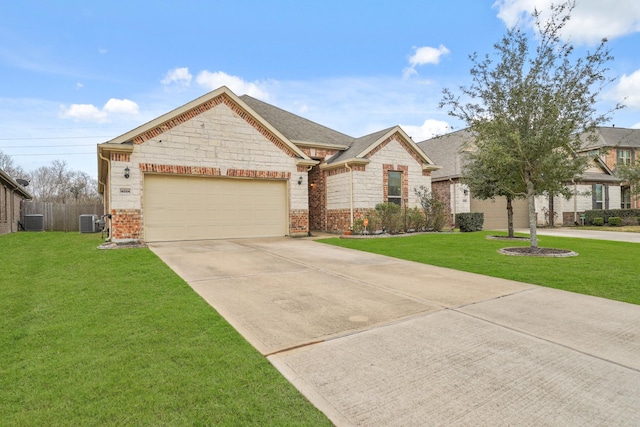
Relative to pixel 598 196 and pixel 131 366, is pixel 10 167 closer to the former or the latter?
pixel 131 366

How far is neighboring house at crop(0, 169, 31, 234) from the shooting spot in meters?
18.1

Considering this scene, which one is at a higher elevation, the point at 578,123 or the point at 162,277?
the point at 578,123

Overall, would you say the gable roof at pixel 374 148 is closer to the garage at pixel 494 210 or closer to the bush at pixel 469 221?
the bush at pixel 469 221

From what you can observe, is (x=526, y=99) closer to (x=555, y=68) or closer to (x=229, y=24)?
(x=555, y=68)

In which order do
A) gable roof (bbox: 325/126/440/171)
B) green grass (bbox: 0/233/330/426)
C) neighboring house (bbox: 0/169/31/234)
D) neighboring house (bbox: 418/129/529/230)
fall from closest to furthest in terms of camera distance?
green grass (bbox: 0/233/330/426) → gable roof (bbox: 325/126/440/171) → neighboring house (bbox: 0/169/31/234) → neighboring house (bbox: 418/129/529/230)

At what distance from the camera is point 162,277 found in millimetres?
6461

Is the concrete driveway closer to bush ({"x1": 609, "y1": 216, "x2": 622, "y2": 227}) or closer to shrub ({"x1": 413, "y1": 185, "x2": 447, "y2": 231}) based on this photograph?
shrub ({"x1": 413, "y1": 185, "x2": 447, "y2": 231})

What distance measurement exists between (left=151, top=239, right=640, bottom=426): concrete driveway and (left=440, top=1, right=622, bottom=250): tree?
5.14 metres

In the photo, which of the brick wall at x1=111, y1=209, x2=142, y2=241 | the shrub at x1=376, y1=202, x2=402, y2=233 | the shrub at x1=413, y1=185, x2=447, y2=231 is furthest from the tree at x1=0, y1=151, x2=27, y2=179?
the shrub at x1=413, y1=185, x2=447, y2=231

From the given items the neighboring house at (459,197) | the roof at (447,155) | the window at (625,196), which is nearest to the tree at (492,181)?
the neighboring house at (459,197)

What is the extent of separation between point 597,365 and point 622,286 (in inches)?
154

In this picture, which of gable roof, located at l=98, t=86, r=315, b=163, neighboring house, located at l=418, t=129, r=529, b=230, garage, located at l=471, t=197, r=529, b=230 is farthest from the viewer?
garage, located at l=471, t=197, r=529, b=230

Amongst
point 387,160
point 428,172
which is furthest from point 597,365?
point 428,172

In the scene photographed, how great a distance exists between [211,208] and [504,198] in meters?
17.4
